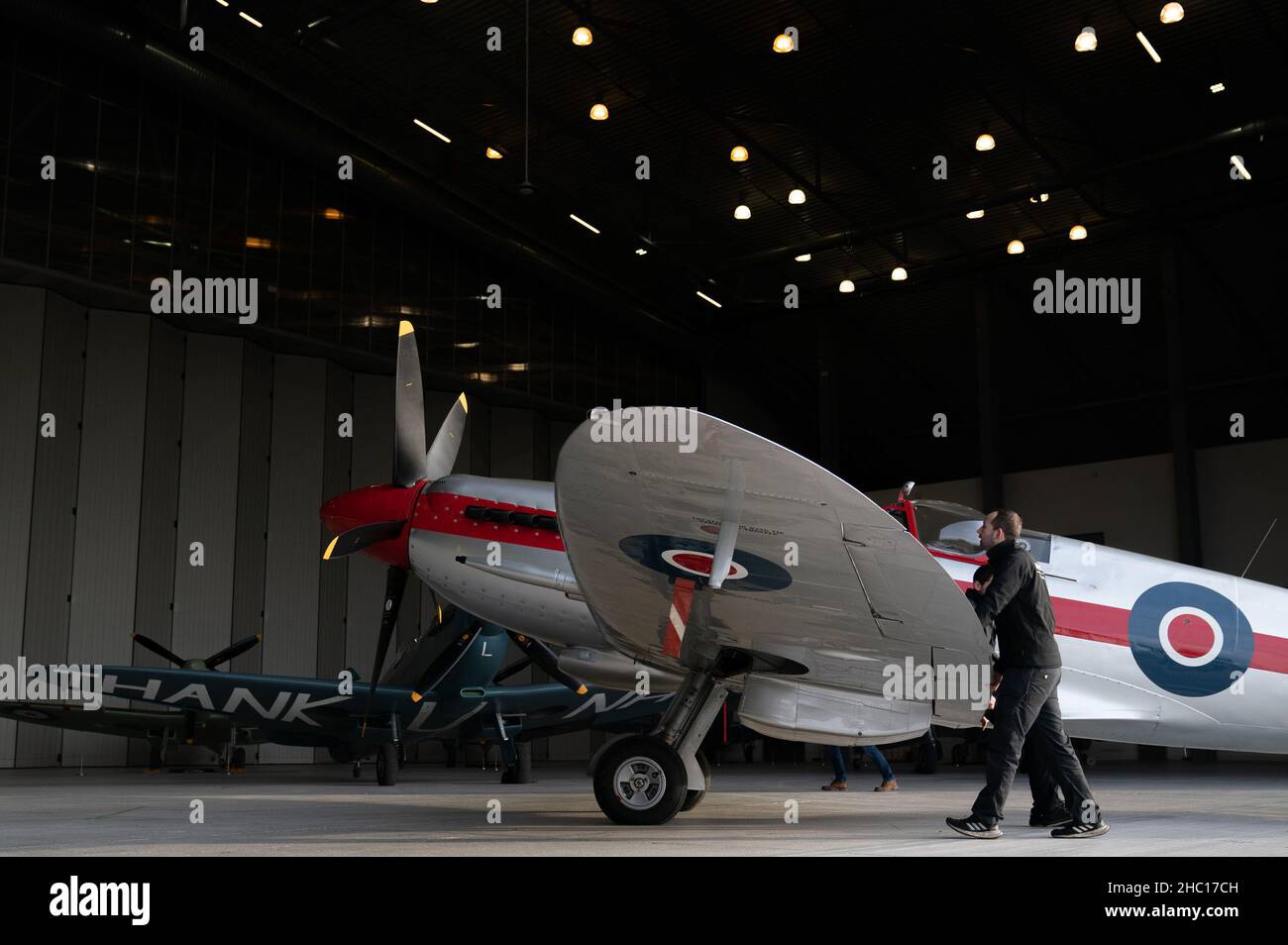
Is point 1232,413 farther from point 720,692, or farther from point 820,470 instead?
point 820,470

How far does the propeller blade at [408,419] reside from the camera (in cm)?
879

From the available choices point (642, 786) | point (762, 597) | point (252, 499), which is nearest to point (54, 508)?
point (252, 499)

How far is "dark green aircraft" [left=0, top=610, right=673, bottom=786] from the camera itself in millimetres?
13578

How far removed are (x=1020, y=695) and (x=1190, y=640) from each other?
2604 mm

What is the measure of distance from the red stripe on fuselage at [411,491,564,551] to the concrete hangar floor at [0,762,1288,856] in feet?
6.30

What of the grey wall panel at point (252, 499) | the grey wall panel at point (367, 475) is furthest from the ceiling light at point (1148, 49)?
the grey wall panel at point (252, 499)

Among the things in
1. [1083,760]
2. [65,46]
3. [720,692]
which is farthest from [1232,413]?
[65,46]

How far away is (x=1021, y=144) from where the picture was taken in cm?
2061

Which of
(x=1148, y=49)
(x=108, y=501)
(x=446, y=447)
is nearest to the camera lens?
(x=446, y=447)

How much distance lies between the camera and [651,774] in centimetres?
688

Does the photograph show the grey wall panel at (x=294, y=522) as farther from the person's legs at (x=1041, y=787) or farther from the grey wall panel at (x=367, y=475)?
the person's legs at (x=1041, y=787)

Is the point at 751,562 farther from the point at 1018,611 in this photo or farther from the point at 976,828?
the point at 976,828

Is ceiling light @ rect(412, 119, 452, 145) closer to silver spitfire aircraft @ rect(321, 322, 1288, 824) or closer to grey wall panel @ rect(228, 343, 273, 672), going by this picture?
grey wall panel @ rect(228, 343, 273, 672)

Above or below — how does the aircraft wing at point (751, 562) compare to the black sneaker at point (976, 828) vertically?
above
